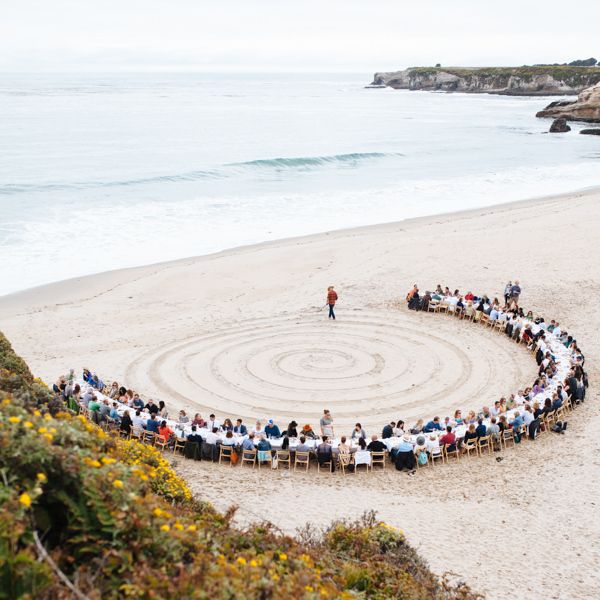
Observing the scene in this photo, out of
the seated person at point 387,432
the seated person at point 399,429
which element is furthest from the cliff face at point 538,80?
the seated person at point 387,432

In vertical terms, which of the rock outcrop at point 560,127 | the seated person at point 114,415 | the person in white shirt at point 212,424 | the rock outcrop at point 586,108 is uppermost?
the rock outcrop at point 586,108

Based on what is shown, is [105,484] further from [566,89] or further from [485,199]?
[566,89]

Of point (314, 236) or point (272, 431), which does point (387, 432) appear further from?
point (314, 236)

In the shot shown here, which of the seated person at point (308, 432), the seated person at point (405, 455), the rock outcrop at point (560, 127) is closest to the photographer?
the seated person at point (405, 455)

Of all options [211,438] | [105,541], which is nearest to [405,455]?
[211,438]

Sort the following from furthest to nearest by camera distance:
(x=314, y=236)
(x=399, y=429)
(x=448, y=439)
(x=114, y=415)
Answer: (x=314, y=236) → (x=114, y=415) → (x=399, y=429) → (x=448, y=439)

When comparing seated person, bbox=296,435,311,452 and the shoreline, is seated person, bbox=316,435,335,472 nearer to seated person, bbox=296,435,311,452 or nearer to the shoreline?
seated person, bbox=296,435,311,452

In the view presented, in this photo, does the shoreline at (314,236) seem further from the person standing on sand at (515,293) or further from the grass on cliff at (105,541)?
the grass on cliff at (105,541)
